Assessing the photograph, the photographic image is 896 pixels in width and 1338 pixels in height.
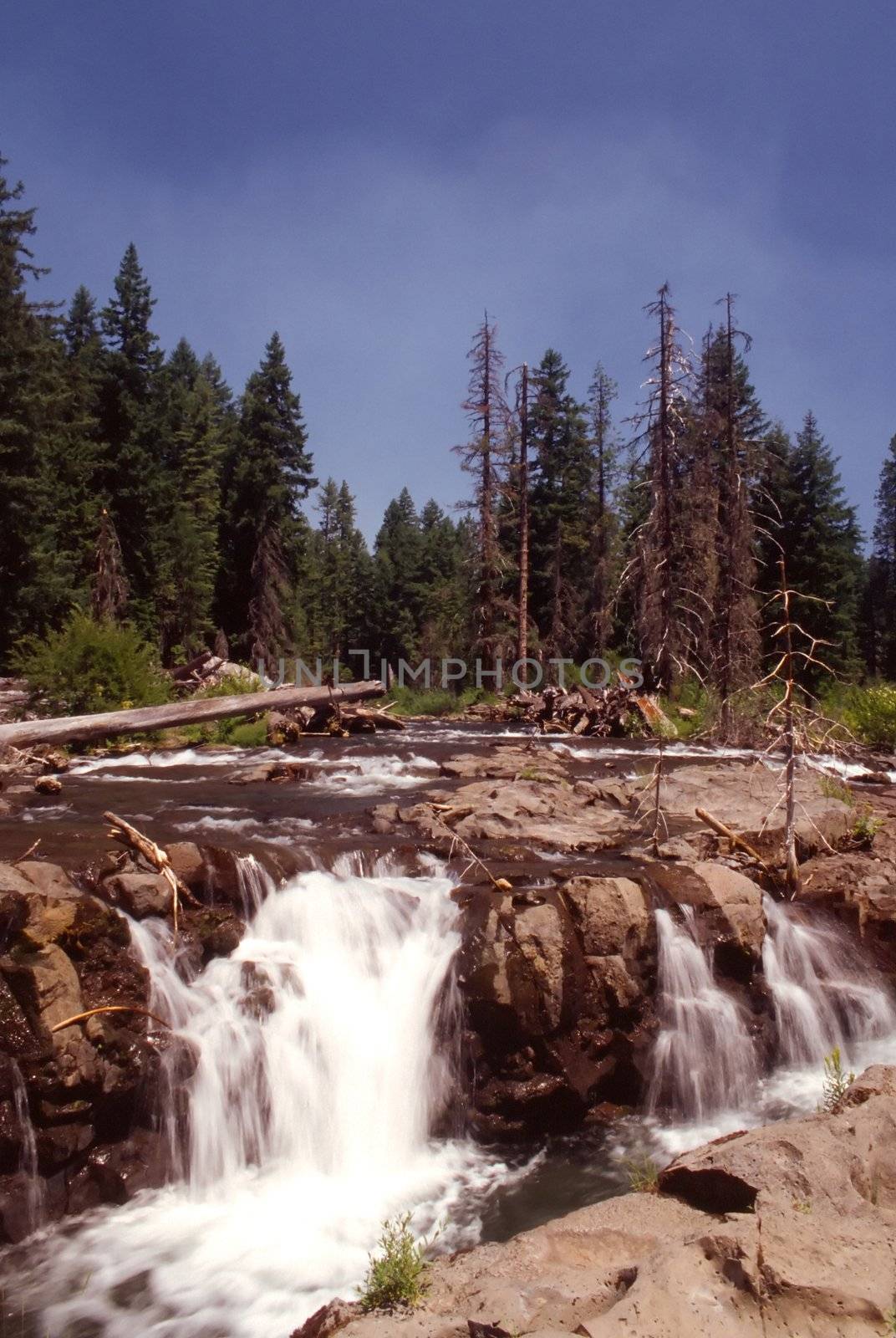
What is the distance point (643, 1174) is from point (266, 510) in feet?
117

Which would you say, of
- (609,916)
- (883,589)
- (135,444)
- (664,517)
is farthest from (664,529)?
(883,589)

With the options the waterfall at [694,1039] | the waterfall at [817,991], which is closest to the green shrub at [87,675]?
the waterfall at [694,1039]

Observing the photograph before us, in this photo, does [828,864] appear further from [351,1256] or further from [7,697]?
[7,697]

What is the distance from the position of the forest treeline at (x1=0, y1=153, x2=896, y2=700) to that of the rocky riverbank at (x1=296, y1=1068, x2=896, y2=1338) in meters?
10.6

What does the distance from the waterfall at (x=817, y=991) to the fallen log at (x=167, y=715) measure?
1036cm

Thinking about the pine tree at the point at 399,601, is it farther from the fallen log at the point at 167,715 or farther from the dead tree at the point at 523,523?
the fallen log at the point at 167,715

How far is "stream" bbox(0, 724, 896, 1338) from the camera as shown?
4449mm

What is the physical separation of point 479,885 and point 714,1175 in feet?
11.6

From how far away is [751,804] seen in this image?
9.84 meters

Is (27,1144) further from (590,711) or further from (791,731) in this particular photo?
(590,711)

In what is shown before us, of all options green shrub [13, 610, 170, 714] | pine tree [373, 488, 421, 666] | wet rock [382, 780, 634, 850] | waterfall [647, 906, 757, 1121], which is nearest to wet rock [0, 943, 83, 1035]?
wet rock [382, 780, 634, 850]

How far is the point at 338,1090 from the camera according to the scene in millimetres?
5938

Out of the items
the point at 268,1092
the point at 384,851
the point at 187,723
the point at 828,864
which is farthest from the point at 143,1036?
the point at 187,723

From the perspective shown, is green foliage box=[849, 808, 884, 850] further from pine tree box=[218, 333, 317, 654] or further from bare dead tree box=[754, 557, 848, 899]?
pine tree box=[218, 333, 317, 654]
